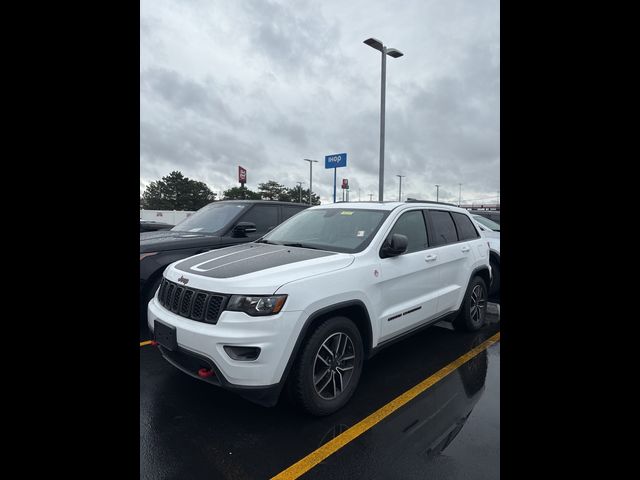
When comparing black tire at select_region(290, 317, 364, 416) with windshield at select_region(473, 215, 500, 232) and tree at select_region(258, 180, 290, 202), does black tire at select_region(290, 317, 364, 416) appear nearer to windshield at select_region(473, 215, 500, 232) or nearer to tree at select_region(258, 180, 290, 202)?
windshield at select_region(473, 215, 500, 232)

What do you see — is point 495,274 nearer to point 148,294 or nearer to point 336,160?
point 148,294

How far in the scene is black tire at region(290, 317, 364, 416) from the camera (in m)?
2.75

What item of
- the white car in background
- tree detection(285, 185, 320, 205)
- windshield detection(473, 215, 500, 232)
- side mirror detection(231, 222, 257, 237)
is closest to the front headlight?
side mirror detection(231, 222, 257, 237)

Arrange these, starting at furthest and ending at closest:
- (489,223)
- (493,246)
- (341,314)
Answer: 1. (489,223)
2. (493,246)
3. (341,314)

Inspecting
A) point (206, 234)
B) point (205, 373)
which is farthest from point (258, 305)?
point (206, 234)

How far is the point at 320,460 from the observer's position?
246 cm

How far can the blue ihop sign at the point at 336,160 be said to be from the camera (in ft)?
53.0

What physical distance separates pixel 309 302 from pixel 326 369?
60cm

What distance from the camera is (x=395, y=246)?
135 inches
